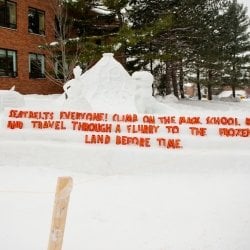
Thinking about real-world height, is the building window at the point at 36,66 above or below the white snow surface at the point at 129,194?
above

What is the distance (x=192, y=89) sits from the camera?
8212cm

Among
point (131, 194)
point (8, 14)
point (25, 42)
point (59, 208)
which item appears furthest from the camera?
point (25, 42)

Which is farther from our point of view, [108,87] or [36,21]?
[36,21]

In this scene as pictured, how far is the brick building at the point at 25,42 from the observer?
79.0ft

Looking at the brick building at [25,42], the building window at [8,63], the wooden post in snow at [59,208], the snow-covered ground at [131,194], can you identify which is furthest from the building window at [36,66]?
the wooden post in snow at [59,208]

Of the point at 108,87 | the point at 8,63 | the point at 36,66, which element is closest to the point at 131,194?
the point at 108,87

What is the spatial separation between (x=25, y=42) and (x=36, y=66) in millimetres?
1968

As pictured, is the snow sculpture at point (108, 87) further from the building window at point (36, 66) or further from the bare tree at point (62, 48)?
the building window at point (36, 66)

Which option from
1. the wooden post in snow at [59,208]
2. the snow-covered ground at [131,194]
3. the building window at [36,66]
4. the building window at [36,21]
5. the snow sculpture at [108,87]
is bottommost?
the snow-covered ground at [131,194]

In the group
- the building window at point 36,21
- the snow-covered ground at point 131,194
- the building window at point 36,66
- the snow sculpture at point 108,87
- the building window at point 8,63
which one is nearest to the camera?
the snow-covered ground at point 131,194

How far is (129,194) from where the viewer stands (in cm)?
708

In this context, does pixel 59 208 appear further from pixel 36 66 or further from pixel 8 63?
pixel 36 66

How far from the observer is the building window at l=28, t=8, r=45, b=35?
2602cm

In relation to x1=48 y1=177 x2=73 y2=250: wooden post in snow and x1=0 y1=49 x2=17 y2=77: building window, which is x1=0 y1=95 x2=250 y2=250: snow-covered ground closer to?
x1=48 y1=177 x2=73 y2=250: wooden post in snow
